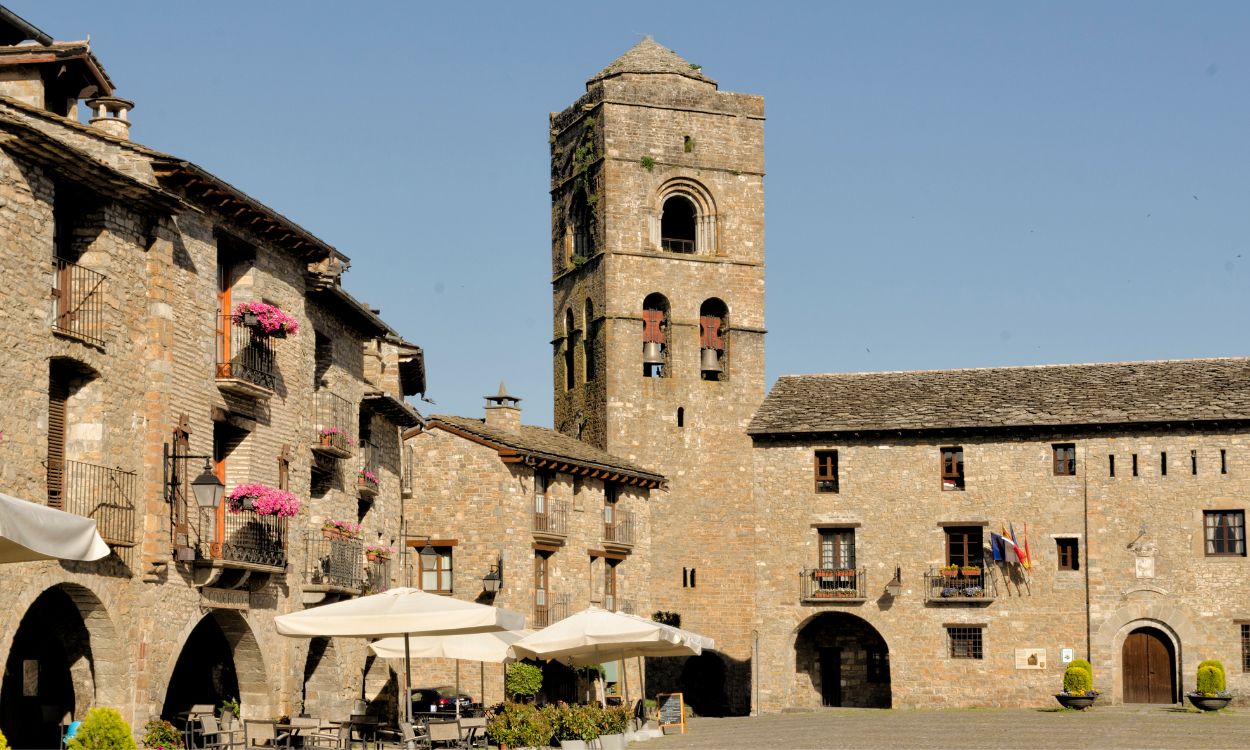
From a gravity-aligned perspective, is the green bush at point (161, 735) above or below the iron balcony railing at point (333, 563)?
below

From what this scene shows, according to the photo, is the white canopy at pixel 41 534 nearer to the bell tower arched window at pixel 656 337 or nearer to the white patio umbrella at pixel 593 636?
the white patio umbrella at pixel 593 636

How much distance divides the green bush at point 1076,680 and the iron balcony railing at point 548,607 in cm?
1325

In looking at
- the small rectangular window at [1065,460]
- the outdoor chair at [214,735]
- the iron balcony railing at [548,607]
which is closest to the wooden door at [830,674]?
the small rectangular window at [1065,460]

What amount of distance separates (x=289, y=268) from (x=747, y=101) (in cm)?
2656

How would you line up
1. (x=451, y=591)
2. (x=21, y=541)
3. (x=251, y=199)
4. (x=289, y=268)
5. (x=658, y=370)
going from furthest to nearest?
(x=658, y=370) < (x=451, y=591) < (x=289, y=268) < (x=251, y=199) < (x=21, y=541)

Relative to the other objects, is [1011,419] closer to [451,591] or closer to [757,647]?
[757,647]

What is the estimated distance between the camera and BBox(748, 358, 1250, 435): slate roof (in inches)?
1873

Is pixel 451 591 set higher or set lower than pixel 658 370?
lower

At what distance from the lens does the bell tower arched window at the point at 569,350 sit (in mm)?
53781

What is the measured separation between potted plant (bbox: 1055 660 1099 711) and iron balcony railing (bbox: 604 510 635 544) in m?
12.6

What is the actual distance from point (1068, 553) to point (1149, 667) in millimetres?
3732

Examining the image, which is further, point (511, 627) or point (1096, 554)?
point (1096, 554)

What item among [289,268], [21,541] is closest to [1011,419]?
[289,268]

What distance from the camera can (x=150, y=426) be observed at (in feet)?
77.5
